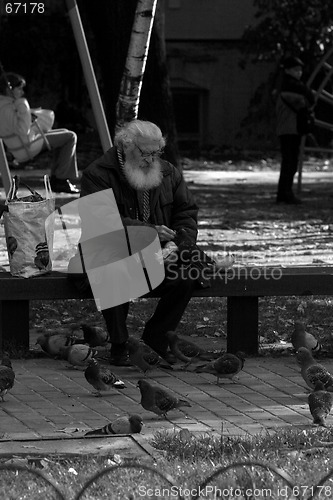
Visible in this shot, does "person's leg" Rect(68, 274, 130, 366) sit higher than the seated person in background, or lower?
lower

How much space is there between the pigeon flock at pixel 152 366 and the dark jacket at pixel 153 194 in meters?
0.77

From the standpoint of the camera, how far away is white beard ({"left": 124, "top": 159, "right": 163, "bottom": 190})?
288 inches

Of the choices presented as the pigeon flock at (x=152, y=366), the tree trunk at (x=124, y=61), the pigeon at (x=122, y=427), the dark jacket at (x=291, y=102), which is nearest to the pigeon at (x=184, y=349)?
the pigeon flock at (x=152, y=366)


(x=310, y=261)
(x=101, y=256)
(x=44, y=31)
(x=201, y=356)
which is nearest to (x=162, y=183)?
(x=101, y=256)

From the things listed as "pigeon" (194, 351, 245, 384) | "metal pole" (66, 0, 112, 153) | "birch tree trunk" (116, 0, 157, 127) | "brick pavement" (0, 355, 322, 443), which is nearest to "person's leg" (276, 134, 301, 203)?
"metal pole" (66, 0, 112, 153)

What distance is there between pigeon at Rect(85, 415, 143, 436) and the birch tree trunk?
4.12 meters

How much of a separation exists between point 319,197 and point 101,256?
10.1 metres

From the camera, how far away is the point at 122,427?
5.53 metres

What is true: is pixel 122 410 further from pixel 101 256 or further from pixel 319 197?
pixel 319 197

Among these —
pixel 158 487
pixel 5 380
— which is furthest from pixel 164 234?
pixel 158 487

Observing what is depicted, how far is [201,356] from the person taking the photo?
7.35 m

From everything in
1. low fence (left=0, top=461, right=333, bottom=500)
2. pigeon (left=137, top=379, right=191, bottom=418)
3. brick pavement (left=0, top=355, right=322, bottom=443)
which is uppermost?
low fence (left=0, top=461, right=333, bottom=500)

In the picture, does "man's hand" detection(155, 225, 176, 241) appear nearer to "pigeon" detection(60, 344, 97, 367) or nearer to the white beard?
the white beard

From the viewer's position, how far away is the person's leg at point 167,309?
24.4 feet
